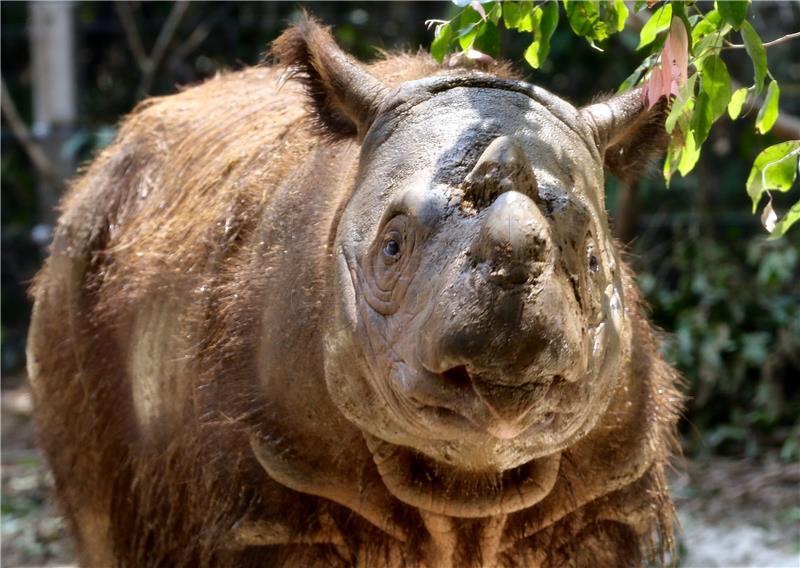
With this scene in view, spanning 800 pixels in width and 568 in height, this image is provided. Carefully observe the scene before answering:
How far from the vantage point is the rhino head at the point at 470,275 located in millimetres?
2543

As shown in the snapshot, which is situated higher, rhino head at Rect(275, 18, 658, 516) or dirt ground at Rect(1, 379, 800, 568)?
rhino head at Rect(275, 18, 658, 516)

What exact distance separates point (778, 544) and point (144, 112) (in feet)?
12.0

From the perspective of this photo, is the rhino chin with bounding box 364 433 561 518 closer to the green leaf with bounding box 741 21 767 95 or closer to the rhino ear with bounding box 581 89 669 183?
the rhino ear with bounding box 581 89 669 183

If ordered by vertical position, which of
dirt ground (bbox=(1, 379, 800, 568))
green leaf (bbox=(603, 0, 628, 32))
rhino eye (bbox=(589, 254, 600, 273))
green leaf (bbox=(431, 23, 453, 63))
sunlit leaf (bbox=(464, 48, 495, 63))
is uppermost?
green leaf (bbox=(603, 0, 628, 32))

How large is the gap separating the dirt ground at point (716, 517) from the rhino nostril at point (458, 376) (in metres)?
3.43

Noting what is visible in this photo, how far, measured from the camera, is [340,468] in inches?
131

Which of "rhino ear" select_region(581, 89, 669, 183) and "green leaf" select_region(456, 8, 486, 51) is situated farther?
"rhino ear" select_region(581, 89, 669, 183)

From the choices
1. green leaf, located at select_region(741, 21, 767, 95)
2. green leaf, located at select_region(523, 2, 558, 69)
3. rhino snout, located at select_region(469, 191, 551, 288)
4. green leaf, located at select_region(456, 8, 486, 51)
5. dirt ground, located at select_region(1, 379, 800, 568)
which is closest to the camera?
rhino snout, located at select_region(469, 191, 551, 288)

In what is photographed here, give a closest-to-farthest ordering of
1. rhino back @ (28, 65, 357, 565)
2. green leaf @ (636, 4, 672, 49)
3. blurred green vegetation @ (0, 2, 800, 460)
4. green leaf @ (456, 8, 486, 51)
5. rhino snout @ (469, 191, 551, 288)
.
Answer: rhino snout @ (469, 191, 551, 288) → green leaf @ (636, 4, 672, 49) → green leaf @ (456, 8, 486, 51) → rhino back @ (28, 65, 357, 565) → blurred green vegetation @ (0, 2, 800, 460)

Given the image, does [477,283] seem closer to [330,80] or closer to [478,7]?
[478,7]

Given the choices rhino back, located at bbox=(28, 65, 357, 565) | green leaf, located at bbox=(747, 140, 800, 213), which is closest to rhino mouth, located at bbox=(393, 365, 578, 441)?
rhino back, located at bbox=(28, 65, 357, 565)

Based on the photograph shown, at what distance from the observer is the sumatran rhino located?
2.67 metres

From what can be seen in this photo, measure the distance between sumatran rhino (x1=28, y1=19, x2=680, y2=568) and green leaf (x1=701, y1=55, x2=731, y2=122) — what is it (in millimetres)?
334

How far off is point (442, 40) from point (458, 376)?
40.8 inches
